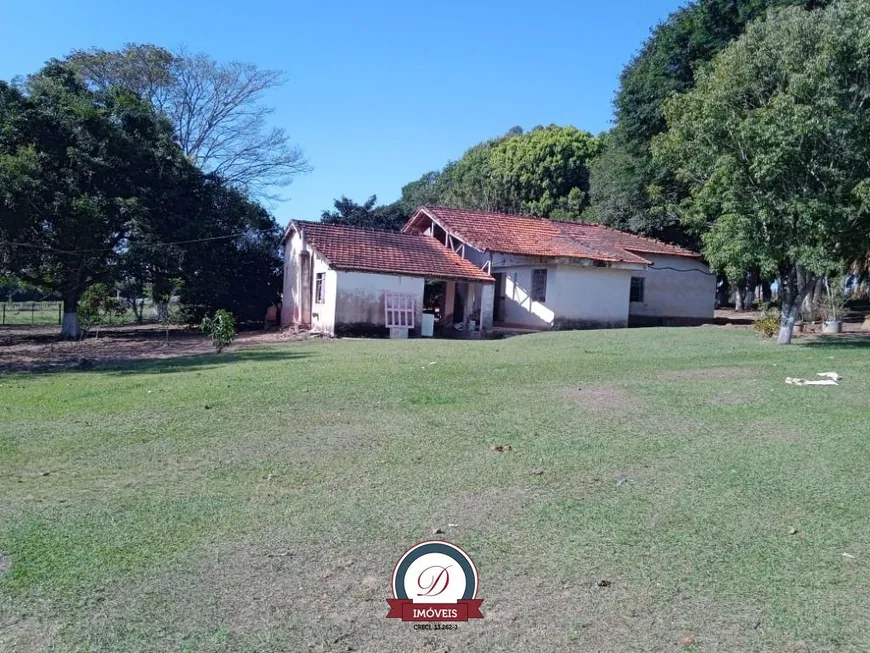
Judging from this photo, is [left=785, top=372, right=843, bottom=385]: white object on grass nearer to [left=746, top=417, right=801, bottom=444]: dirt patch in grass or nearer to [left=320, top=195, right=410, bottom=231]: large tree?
[left=746, top=417, right=801, bottom=444]: dirt patch in grass

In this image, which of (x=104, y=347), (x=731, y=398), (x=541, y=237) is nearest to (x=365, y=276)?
(x=541, y=237)

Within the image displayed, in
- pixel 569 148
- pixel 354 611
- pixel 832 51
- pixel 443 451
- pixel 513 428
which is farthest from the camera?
pixel 569 148

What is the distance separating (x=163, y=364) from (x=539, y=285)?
14519 millimetres

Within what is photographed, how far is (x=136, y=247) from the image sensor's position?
2664 centimetres

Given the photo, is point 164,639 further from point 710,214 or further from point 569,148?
point 569,148

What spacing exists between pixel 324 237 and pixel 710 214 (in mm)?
13703

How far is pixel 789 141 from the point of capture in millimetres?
15305

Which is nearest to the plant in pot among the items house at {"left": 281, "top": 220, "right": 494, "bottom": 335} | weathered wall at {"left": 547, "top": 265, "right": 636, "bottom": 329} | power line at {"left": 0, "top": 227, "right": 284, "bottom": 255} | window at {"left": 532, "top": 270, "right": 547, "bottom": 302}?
weathered wall at {"left": 547, "top": 265, "right": 636, "bottom": 329}

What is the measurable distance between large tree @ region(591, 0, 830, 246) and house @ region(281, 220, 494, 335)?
825 centimetres

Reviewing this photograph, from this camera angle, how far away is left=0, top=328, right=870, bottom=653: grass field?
13.3 ft

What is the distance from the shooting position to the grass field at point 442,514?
160 inches

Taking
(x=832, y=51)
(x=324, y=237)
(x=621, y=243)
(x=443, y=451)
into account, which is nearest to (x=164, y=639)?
(x=443, y=451)

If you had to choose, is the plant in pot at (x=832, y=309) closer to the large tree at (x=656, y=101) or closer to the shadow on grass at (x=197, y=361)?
the large tree at (x=656, y=101)

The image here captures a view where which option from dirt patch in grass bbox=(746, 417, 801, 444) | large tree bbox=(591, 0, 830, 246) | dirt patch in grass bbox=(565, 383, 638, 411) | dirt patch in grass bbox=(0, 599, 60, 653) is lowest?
dirt patch in grass bbox=(0, 599, 60, 653)
